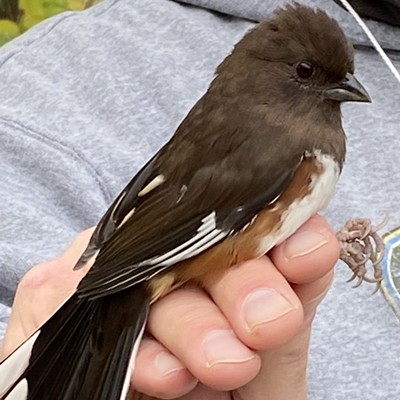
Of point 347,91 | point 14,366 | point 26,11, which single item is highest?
point 347,91

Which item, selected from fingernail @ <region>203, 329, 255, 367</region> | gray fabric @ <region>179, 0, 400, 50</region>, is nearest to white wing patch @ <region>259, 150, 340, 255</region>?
fingernail @ <region>203, 329, 255, 367</region>

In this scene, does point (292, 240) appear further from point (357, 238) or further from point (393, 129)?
point (393, 129)

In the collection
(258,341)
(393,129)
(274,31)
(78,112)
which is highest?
(274,31)

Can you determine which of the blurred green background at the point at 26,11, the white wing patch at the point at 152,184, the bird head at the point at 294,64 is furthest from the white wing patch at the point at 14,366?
the blurred green background at the point at 26,11

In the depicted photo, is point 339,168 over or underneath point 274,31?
underneath

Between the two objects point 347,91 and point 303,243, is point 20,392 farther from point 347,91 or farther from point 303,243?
point 347,91

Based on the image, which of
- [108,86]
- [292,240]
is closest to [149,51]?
[108,86]

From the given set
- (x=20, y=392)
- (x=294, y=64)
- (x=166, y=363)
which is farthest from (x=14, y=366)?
(x=294, y=64)
